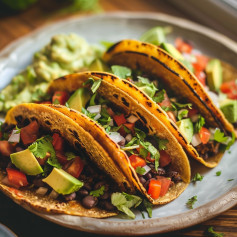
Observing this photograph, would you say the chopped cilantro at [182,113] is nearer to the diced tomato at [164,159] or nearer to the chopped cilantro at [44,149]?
the diced tomato at [164,159]

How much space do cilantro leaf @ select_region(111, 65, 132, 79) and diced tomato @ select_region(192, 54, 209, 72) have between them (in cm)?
106

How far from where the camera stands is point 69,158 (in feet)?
10.9

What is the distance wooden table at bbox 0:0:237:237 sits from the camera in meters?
3.28

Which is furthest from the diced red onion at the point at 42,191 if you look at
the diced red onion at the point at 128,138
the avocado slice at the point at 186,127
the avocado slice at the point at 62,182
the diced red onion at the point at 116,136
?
the avocado slice at the point at 186,127

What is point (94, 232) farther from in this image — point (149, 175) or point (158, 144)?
point (158, 144)

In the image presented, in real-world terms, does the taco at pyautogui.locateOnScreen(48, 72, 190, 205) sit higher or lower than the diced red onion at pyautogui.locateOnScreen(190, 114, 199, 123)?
lower

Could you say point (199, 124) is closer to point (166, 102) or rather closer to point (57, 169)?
point (166, 102)

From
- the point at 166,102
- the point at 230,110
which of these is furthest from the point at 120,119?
the point at 230,110

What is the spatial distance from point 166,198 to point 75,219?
0.93 m

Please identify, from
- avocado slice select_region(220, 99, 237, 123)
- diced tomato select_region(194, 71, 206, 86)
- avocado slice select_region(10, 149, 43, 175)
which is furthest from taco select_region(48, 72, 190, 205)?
diced tomato select_region(194, 71, 206, 86)

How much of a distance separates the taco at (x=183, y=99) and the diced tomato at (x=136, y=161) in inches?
17.8

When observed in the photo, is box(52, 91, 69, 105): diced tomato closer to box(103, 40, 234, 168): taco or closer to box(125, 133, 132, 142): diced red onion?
box(103, 40, 234, 168): taco

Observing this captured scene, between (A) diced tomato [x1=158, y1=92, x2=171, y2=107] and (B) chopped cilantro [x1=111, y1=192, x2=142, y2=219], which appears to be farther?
(A) diced tomato [x1=158, y1=92, x2=171, y2=107]

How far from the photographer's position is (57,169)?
3176mm
